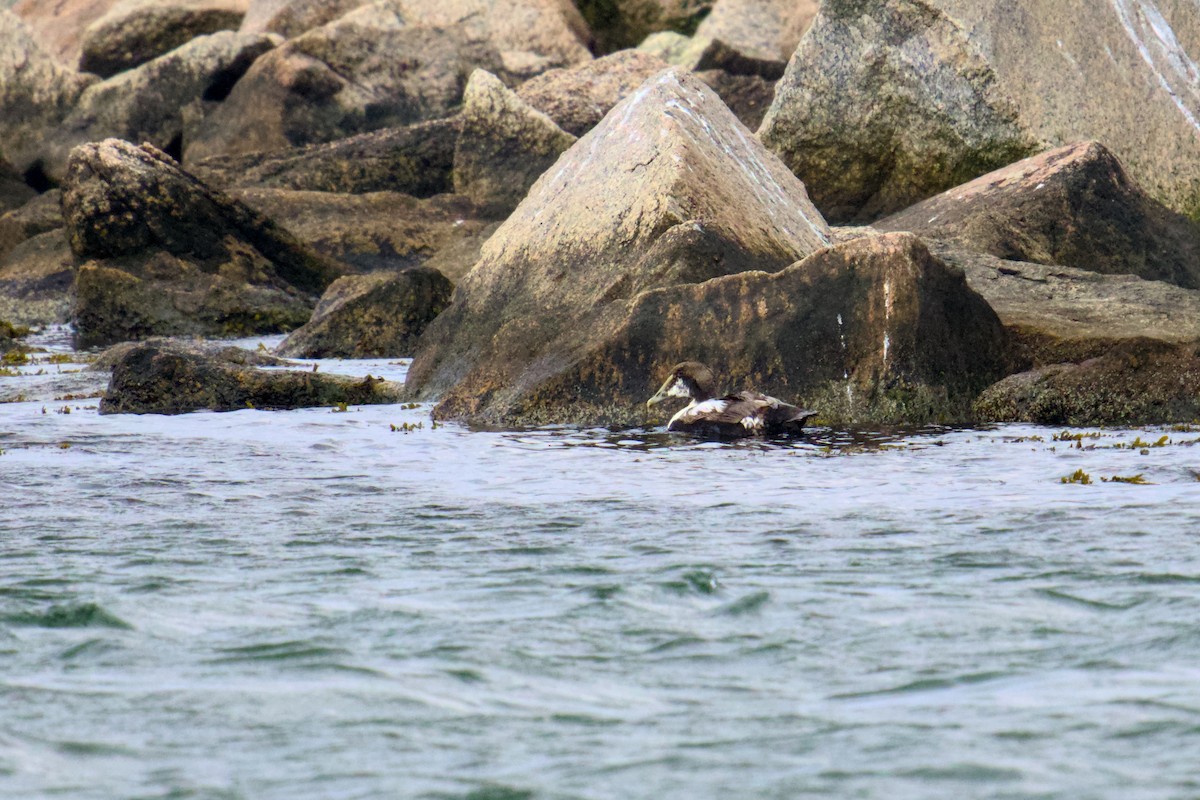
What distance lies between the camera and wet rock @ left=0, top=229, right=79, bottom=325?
73.8ft

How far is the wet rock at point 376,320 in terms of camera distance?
57.1ft

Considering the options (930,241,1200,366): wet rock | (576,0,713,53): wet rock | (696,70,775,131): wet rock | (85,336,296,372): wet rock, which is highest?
(576,0,713,53): wet rock

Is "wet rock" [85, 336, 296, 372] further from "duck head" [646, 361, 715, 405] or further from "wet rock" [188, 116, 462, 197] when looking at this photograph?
"wet rock" [188, 116, 462, 197]

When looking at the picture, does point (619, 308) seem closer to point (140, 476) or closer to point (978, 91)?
point (140, 476)

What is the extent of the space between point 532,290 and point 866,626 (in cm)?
770

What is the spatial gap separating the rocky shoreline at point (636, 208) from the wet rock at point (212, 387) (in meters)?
0.03

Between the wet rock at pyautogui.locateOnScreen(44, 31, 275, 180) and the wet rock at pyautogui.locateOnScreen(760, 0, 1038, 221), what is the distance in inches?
644

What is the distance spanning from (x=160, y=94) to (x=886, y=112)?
1798 centimetres

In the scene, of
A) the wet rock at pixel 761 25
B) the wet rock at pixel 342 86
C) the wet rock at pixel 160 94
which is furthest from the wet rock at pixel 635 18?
the wet rock at pixel 160 94

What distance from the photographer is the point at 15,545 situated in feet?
23.3

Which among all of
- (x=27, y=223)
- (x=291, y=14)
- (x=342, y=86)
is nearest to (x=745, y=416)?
(x=27, y=223)

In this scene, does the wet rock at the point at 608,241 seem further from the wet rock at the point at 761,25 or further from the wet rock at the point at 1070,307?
the wet rock at the point at 761,25

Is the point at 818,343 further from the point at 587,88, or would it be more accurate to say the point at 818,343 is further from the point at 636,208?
the point at 587,88

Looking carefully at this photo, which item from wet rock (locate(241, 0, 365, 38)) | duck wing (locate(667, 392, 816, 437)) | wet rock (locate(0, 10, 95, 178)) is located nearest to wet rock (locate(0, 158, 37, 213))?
wet rock (locate(0, 10, 95, 178))
